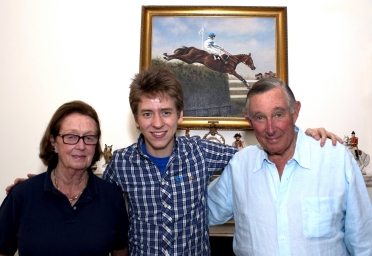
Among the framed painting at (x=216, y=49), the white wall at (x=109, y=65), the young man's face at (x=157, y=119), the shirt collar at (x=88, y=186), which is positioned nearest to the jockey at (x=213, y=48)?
the framed painting at (x=216, y=49)

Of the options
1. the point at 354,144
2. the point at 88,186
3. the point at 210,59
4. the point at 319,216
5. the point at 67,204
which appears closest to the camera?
the point at 319,216

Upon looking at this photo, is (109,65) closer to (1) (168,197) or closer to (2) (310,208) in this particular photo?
(1) (168,197)

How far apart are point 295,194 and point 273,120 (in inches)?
14.1

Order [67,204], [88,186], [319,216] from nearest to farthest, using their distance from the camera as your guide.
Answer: [319,216]
[67,204]
[88,186]

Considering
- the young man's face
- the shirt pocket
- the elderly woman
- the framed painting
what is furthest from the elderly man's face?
the framed painting

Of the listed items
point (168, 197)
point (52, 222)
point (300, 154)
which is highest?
point (300, 154)

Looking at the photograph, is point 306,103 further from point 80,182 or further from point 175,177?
point 80,182

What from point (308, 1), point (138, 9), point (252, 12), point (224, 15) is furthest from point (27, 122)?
point (308, 1)

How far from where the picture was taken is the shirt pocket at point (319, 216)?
1518mm

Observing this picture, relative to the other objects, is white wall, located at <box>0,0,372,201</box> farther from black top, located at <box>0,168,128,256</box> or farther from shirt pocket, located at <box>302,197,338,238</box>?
shirt pocket, located at <box>302,197,338,238</box>

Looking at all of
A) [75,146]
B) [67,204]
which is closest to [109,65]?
[75,146]

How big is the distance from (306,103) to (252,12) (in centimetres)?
93

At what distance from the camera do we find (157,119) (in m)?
1.67

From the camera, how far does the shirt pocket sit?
1.52m
